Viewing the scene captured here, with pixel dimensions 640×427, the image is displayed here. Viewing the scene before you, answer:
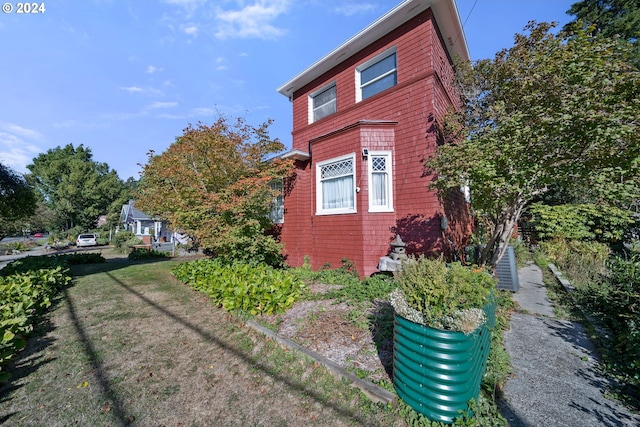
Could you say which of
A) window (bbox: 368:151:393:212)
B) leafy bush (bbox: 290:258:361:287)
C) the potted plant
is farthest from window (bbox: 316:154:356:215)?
the potted plant

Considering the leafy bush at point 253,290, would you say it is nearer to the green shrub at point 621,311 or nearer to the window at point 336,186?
the window at point 336,186

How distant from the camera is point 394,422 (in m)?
2.42

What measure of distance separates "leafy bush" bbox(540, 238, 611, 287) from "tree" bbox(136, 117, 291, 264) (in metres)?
8.67

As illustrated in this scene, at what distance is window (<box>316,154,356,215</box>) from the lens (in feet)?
25.4

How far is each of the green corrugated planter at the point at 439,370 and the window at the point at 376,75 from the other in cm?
773

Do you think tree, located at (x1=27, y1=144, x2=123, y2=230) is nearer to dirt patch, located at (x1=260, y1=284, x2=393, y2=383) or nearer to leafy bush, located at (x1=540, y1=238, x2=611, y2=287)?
dirt patch, located at (x1=260, y1=284, x2=393, y2=383)

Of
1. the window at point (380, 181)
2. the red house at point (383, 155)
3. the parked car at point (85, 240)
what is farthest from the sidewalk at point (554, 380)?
the parked car at point (85, 240)

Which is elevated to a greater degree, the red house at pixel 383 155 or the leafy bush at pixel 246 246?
the red house at pixel 383 155

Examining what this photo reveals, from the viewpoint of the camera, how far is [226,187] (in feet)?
25.6

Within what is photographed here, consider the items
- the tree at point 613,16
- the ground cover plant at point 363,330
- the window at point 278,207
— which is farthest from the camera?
the tree at point 613,16

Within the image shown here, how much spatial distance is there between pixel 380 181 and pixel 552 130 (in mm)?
3905

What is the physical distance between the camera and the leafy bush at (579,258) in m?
6.96

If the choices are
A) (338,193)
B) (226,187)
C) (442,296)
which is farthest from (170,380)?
(338,193)

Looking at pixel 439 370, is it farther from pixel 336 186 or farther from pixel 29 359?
pixel 336 186
